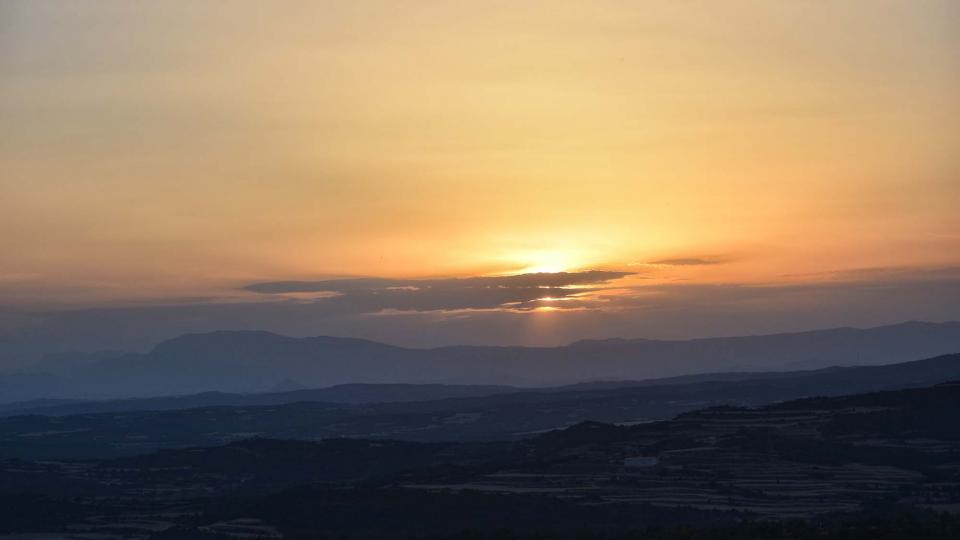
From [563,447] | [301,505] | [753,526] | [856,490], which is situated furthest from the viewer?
[563,447]

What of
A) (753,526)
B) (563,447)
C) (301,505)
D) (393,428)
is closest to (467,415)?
(393,428)

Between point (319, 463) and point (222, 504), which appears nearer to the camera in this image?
point (222, 504)

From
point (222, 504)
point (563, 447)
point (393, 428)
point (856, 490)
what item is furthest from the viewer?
point (393, 428)

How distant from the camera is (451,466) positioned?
9644cm

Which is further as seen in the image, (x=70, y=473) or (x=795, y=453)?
(x=70, y=473)

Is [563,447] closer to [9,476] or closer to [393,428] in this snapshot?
[9,476]

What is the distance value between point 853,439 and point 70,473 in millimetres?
69552

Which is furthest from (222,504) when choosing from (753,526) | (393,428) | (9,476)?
(393,428)

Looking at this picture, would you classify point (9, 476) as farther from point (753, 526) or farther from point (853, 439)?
point (753, 526)

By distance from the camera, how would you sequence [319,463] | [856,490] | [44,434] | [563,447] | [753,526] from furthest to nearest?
[44,434]
[319,463]
[563,447]
[856,490]
[753,526]

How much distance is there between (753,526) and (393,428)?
411ft

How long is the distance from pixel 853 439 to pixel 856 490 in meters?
24.2

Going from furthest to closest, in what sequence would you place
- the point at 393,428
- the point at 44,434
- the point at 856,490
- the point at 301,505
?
1. the point at 44,434
2. the point at 393,428
3. the point at 301,505
4. the point at 856,490

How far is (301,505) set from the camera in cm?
7888
